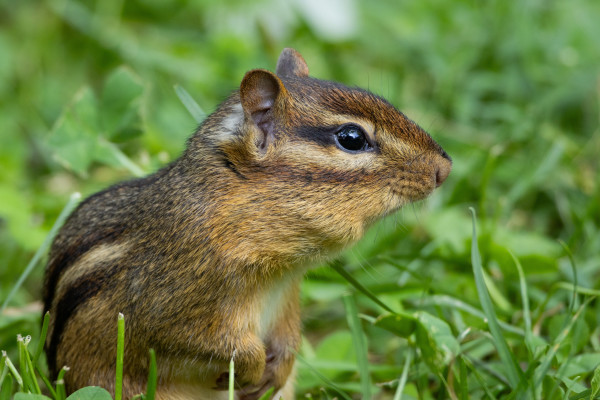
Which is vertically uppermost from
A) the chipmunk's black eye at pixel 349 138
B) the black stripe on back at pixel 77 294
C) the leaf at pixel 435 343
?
the chipmunk's black eye at pixel 349 138

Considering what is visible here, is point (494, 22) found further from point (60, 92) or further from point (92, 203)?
point (92, 203)

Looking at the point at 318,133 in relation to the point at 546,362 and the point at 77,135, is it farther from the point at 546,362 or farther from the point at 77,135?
the point at 77,135

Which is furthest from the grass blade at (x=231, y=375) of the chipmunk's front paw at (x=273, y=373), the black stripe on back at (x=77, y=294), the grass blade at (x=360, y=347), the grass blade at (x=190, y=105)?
the grass blade at (x=190, y=105)

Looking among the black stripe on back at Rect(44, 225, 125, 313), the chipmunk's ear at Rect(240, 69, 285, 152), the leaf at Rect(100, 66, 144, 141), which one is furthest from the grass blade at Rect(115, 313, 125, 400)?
the leaf at Rect(100, 66, 144, 141)

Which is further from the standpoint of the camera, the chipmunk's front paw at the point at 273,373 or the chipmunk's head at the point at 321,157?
the chipmunk's front paw at the point at 273,373

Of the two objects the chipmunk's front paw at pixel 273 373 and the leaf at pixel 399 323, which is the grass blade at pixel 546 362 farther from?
the chipmunk's front paw at pixel 273 373

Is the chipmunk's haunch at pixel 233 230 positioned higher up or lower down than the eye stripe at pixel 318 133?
lower down

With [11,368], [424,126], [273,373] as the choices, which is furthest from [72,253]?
[424,126]
